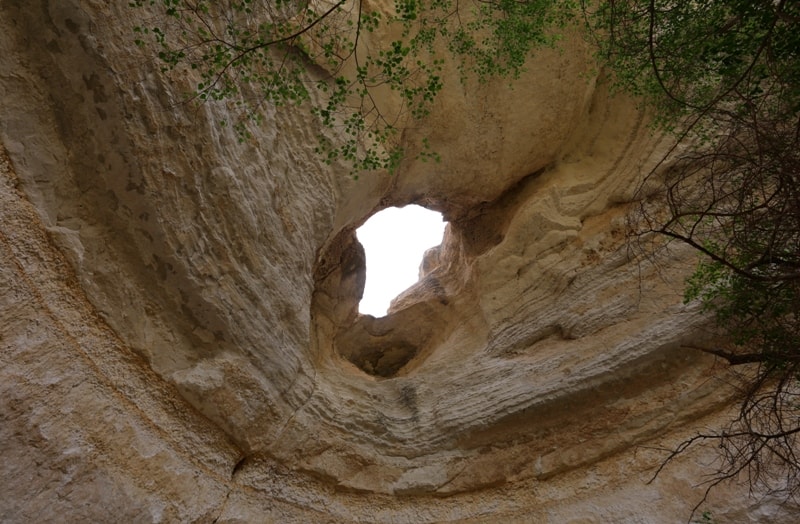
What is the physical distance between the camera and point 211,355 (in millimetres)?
5680

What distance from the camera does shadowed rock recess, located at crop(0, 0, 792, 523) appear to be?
4539mm

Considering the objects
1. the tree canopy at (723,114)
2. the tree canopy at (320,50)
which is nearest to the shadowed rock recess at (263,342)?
the tree canopy at (320,50)

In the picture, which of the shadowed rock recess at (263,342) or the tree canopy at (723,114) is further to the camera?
the shadowed rock recess at (263,342)

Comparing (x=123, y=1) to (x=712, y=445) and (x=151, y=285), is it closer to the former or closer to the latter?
(x=151, y=285)

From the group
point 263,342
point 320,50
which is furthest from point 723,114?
point 320,50

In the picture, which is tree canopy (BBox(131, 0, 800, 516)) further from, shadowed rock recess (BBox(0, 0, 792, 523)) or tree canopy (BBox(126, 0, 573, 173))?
shadowed rock recess (BBox(0, 0, 792, 523))

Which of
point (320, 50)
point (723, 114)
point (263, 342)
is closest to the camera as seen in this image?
point (723, 114)

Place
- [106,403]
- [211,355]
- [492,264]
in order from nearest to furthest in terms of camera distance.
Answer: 1. [106,403]
2. [211,355]
3. [492,264]

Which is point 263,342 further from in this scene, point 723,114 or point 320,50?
point 723,114

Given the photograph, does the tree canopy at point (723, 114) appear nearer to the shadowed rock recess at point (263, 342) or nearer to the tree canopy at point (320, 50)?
the tree canopy at point (320, 50)

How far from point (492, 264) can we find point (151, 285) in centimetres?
590

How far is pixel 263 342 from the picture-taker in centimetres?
614

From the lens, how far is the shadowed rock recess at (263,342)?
4.54 m

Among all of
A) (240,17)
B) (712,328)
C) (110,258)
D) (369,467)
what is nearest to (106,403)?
(110,258)
